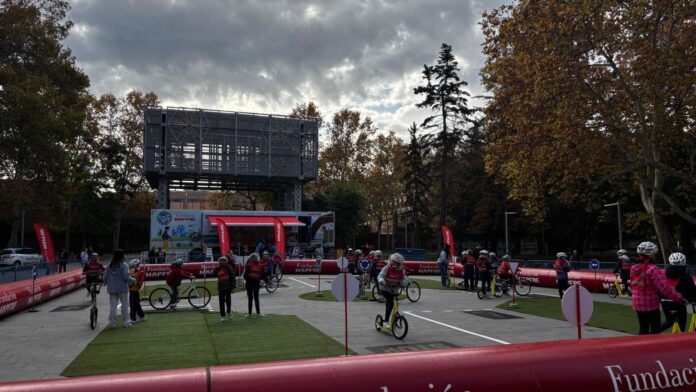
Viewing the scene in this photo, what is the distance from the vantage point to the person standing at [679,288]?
7.86 metres

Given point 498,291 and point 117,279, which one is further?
point 498,291

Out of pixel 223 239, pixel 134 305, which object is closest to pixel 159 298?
pixel 134 305

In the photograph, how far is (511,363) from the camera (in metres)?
4.94

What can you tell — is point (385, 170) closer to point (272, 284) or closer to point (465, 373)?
point (272, 284)

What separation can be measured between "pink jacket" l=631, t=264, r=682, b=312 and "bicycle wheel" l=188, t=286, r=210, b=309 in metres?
12.6

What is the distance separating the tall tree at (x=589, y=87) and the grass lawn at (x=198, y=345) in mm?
13808

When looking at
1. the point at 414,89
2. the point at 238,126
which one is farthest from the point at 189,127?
the point at 414,89

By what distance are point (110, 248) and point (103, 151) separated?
530 inches

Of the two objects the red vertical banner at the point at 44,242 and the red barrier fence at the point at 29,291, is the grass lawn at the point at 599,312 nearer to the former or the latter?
the red barrier fence at the point at 29,291

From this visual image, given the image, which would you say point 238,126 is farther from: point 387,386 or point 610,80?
point 387,386

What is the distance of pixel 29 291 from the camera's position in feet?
56.3

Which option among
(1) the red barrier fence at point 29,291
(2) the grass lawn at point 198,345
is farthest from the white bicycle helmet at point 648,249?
(1) the red barrier fence at point 29,291

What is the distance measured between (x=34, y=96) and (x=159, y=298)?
1120cm

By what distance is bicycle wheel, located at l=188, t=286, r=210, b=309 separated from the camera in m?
16.8
